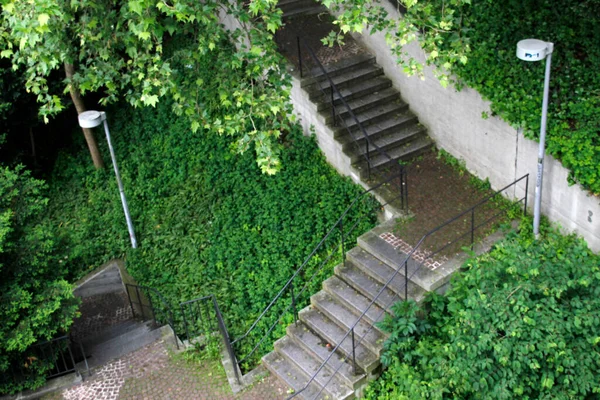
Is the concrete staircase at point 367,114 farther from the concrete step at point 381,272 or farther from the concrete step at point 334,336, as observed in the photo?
the concrete step at point 334,336

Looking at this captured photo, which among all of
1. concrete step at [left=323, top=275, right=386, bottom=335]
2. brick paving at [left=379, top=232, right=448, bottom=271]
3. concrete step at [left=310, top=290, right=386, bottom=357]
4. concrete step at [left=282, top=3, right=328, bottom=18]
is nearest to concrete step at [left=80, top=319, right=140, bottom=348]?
concrete step at [left=310, top=290, right=386, bottom=357]

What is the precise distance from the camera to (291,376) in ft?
30.5

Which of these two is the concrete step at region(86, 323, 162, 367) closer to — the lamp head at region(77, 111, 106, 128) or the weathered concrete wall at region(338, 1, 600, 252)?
the lamp head at region(77, 111, 106, 128)

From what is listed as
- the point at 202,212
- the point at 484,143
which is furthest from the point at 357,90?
the point at 202,212

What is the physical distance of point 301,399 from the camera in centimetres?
892

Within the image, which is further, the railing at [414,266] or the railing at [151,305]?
the railing at [151,305]

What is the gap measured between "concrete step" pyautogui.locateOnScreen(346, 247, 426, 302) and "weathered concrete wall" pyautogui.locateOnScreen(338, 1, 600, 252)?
2387mm

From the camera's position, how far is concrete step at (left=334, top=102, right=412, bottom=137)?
11734mm

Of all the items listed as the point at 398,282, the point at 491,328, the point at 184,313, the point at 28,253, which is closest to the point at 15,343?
the point at 28,253

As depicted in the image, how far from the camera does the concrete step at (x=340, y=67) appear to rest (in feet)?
39.8

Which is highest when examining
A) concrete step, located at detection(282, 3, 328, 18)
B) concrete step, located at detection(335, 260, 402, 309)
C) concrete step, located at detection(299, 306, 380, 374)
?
concrete step, located at detection(282, 3, 328, 18)

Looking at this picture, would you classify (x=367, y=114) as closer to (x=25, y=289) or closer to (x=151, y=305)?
(x=151, y=305)

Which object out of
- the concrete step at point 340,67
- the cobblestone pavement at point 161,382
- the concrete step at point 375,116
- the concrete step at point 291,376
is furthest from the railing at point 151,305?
the concrete step at point 340,67

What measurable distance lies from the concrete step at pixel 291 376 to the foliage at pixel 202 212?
2.94ft
